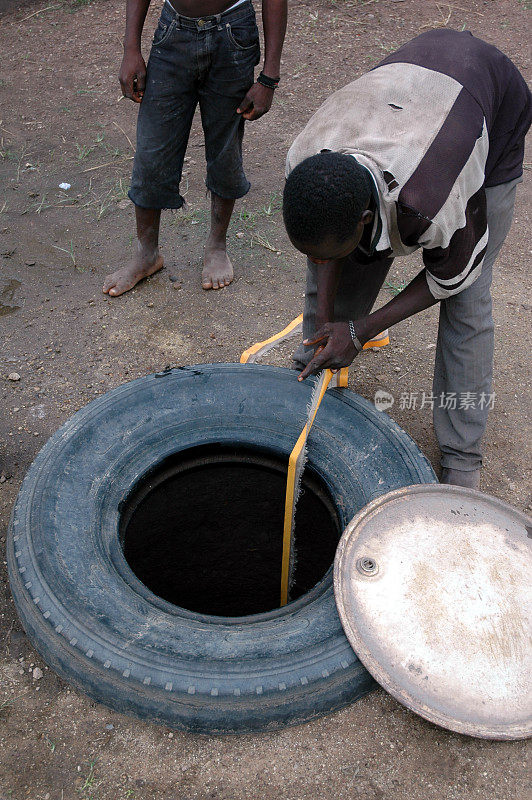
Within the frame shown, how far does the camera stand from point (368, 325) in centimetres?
208

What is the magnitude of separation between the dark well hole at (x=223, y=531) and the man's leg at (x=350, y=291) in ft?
1.79

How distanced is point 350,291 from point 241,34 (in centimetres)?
113

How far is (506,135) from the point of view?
6.86 feet

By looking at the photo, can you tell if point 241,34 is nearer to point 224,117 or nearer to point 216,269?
point 224,117

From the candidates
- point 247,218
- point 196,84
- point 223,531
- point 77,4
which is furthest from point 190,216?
point 77,4

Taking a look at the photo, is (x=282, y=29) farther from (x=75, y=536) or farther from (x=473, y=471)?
(x=75, y=536)

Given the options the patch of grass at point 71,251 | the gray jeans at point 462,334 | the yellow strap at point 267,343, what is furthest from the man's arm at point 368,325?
the patch of grass at point 71,251

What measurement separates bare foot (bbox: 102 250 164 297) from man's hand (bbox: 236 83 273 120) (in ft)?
2.71

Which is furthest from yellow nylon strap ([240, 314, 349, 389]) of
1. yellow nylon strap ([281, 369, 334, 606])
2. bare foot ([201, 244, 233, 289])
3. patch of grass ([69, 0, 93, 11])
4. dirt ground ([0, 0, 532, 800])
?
patch of grass ([69, 0, 93, 11])

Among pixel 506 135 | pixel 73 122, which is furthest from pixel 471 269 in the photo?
pixel 73 122

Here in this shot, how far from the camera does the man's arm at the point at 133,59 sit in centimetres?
281

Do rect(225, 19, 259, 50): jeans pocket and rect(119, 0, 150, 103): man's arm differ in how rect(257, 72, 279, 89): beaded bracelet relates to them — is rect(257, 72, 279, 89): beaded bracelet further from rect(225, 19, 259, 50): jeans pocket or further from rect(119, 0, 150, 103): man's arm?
rect(119, 0, 150, 103): man's arm

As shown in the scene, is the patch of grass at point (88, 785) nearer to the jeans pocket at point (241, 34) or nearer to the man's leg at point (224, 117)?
the man's leg at point (224, 117)

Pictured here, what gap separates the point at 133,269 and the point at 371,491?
1784 mm
